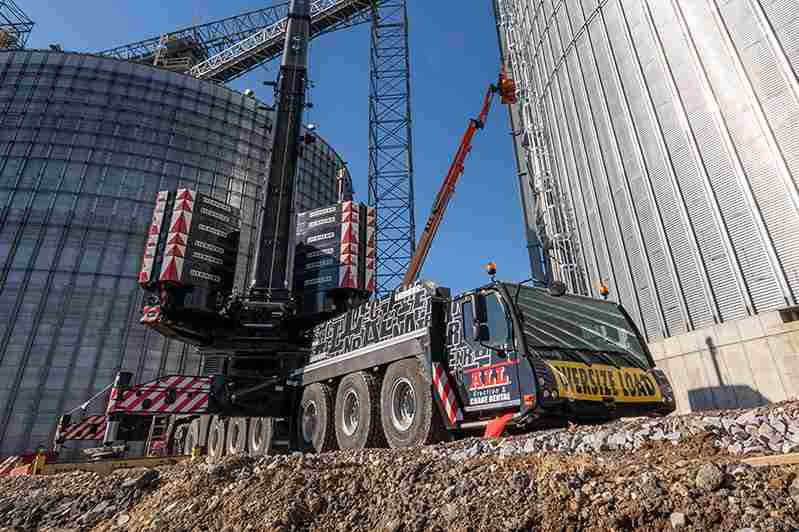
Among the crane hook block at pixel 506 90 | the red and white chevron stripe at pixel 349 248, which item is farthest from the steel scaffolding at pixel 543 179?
the red and white chevron stripe at pixel 349 248

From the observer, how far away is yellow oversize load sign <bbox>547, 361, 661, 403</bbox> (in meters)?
5.38

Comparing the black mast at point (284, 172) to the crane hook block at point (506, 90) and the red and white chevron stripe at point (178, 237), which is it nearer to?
the red and white chevron stripe at point (178, 237)

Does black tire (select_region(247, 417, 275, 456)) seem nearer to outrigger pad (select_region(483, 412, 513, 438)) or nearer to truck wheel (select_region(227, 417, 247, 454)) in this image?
truck wheel (select_region(227, 417, 247, 454))

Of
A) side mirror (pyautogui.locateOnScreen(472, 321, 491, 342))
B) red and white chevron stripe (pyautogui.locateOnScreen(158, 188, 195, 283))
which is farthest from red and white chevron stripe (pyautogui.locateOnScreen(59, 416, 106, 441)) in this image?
side mirror (pyautogui.locateOnScreen(472, 321, 491, 342))

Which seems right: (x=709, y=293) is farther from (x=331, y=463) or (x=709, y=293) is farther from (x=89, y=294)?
(x=89, y=294)

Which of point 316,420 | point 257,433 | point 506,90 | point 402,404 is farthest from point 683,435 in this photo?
point 506,90

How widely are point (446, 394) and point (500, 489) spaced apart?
266 centimetres

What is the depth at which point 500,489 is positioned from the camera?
3.25 metres

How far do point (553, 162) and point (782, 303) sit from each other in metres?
11.8

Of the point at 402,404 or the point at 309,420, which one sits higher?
the point at 402,404

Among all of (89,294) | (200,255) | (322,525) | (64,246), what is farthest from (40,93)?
(322,525)

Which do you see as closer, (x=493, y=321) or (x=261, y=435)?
(x=493, y=321)

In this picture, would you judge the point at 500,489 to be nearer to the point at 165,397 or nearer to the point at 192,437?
the point at 165,397

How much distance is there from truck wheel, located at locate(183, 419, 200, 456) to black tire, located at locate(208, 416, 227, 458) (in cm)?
74
